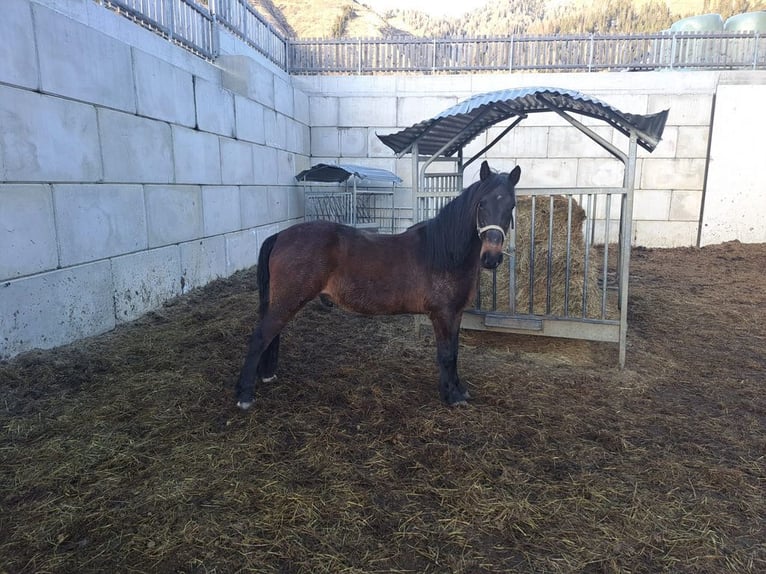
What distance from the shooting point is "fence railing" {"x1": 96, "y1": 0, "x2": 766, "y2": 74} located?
1073cm

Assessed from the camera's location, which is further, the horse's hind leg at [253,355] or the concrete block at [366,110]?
the concrete block at [366,110]

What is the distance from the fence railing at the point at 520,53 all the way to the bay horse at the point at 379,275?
836 centimetres

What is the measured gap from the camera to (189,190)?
6.32 meters

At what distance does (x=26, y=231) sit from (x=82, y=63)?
1.71m

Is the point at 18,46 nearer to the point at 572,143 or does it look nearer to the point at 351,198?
the point at 351,198

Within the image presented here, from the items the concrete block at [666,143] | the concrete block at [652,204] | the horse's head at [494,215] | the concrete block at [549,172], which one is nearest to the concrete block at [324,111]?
the concrete block at [549,172]

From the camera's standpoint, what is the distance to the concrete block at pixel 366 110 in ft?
35.6

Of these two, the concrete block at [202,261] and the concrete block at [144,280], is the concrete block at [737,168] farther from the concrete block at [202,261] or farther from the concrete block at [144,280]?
the concrete block at [144,280]

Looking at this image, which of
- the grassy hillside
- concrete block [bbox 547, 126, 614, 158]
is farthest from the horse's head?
the grassy hillside

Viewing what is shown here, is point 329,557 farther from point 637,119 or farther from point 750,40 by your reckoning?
point 750,40

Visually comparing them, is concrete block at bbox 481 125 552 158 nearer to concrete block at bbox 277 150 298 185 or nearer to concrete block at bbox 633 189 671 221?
concrete block at bbox 633 189 671 221

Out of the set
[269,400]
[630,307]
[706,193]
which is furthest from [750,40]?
[269,400]

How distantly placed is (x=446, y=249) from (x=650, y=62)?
35.2ft

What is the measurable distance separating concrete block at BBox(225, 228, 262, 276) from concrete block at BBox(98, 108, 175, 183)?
1818 millimetres
